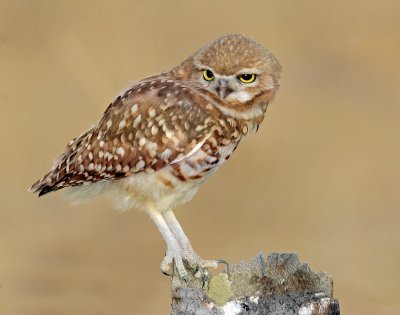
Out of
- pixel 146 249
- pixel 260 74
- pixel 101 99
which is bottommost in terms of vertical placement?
pixel 260 74

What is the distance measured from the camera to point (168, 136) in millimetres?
6418

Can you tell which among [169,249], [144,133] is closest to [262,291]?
[169,249]

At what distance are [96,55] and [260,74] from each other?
13.5ft

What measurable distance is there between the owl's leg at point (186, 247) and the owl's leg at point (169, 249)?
0.04m

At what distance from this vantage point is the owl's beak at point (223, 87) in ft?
20.0

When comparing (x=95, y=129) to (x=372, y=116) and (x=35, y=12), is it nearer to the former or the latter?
(x=35, y=12)

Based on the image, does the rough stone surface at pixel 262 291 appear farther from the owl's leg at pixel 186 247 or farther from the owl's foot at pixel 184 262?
the owl's leg at pixel 186 247

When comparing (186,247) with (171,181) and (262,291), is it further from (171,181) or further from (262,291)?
(262,291)

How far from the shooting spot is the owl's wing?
641 centimetres


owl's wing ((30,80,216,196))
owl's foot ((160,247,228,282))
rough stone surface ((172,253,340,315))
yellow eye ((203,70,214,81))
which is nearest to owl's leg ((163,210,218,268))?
owl's foot ((160,247,228,282))

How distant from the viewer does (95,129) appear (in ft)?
21.7

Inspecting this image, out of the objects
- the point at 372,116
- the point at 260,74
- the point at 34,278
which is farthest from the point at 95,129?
the point at 372,116

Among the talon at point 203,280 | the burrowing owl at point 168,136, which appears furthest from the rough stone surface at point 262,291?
the burrowing owl at point 168,136

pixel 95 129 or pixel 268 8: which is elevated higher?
pixel 268 8
